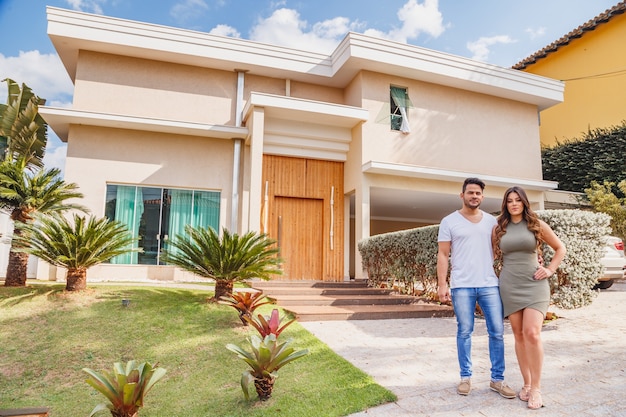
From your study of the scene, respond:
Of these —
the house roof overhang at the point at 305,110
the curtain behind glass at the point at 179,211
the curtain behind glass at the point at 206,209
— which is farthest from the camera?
the curtain behind glass at the point at 206,209

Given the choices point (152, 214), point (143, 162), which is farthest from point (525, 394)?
point (143, 162)

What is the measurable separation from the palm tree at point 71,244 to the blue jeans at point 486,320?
5.56 m

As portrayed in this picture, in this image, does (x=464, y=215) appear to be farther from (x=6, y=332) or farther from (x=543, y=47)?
(x=543, y=47)

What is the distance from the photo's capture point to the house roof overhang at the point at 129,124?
33.6 feet

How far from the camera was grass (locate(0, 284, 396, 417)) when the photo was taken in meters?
3.89

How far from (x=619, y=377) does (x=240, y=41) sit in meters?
10.7

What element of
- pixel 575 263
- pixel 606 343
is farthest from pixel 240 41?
pixel 606 343

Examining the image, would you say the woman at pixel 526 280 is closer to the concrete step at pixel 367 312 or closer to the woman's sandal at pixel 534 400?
the woman's sandal at pixel 534 400

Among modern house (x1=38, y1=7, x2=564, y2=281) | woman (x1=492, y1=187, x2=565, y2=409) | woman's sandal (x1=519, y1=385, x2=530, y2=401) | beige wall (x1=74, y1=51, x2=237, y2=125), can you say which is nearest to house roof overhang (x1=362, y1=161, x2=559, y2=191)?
modern house (x1=38, y1=7, x2=564, y2=281)

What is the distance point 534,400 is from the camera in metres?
3.31

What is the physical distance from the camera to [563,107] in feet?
56.6

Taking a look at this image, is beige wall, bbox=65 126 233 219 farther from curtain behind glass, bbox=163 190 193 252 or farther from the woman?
the woman

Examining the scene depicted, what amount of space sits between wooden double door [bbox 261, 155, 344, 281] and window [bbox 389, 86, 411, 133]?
229 cm

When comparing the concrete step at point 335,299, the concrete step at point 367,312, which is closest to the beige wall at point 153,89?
the concrete step at point 335,299
